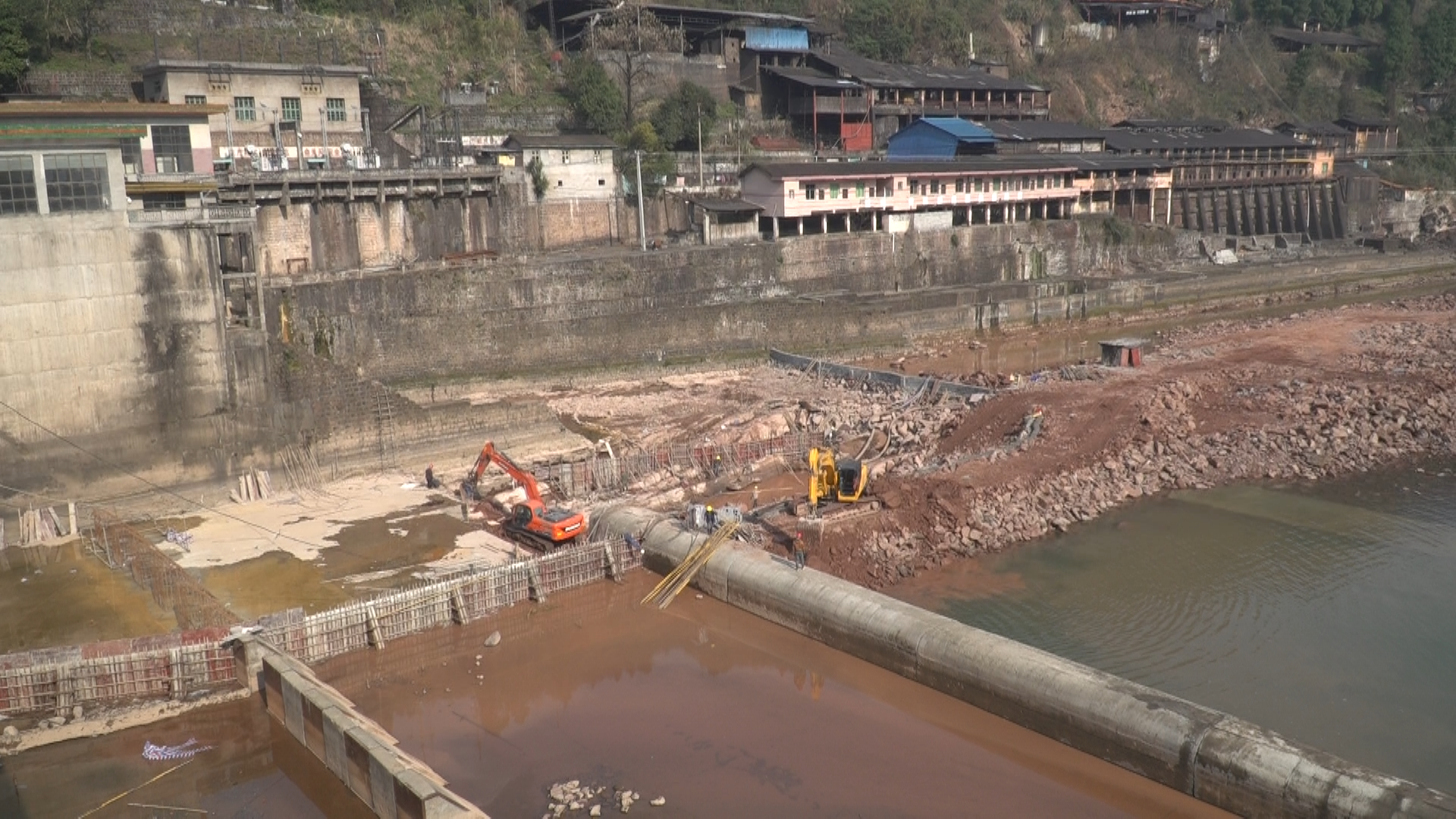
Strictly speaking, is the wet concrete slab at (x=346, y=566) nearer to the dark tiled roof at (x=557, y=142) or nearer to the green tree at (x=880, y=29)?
the dark tiled roof at (x=557, y=142)

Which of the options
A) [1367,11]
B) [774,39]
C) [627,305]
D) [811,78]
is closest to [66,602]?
[627,305]

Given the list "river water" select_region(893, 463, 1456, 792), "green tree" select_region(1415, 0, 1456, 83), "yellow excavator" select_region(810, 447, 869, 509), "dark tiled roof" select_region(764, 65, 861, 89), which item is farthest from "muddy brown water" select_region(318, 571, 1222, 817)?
"green tree" select_region(1415, 0, 1456, 83)

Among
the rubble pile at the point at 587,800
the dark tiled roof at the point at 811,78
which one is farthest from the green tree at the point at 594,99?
the rubble pile at the point at 587,800

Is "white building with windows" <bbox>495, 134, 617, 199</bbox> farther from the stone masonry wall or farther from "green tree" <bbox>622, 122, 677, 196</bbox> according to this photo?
the stone masonry wall

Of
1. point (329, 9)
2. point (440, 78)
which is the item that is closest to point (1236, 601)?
point (440, 78)

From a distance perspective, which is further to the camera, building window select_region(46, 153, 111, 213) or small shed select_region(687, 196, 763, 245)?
small shed select_region(687, 196, 763, 245)

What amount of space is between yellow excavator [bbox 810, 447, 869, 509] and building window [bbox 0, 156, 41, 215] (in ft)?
63.6

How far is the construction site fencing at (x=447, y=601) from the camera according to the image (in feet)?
65.2

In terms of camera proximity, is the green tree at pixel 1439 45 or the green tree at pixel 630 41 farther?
the green tree at pixel 1439 45

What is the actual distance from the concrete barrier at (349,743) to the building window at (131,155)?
17.7m

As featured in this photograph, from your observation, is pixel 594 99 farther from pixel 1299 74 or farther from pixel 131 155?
pixel 1299 74

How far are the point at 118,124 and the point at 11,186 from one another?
316 centimetres

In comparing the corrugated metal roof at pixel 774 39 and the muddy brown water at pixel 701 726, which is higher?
the corrugated metal roof at pixel 774 39

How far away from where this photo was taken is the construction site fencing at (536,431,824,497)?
28031 mm
